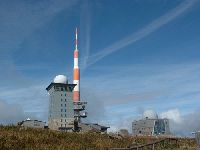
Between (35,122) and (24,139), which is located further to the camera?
(35,122)

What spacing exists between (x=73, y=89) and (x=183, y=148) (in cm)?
12391

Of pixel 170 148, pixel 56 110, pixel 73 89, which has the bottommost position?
pixel 170 148

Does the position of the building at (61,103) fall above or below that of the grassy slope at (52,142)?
above

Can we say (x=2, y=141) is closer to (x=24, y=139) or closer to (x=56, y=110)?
(x=24, y=139)

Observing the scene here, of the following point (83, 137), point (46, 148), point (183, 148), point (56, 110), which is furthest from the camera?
point (56, 110)

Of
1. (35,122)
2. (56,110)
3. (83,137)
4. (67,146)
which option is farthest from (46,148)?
(56,110)

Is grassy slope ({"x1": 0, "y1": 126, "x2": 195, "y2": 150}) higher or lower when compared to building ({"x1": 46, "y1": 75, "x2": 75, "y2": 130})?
lower

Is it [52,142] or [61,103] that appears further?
[61,103]

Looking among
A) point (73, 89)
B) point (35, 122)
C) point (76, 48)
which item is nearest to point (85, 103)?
point (73, 89)

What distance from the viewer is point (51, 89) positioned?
507 feet

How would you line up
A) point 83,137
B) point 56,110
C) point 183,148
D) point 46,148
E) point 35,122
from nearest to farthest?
1. point 46,148
2. point 183,148
3. point 83,137
4. point 35,122
5. point 56,110

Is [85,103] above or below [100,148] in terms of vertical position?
above

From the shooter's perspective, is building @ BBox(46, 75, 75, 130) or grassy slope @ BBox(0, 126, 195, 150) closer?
grassy slope @ BBox(0, 126, 195, 150)

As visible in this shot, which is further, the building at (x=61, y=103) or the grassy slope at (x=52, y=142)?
the building at (x=61, y=103)
